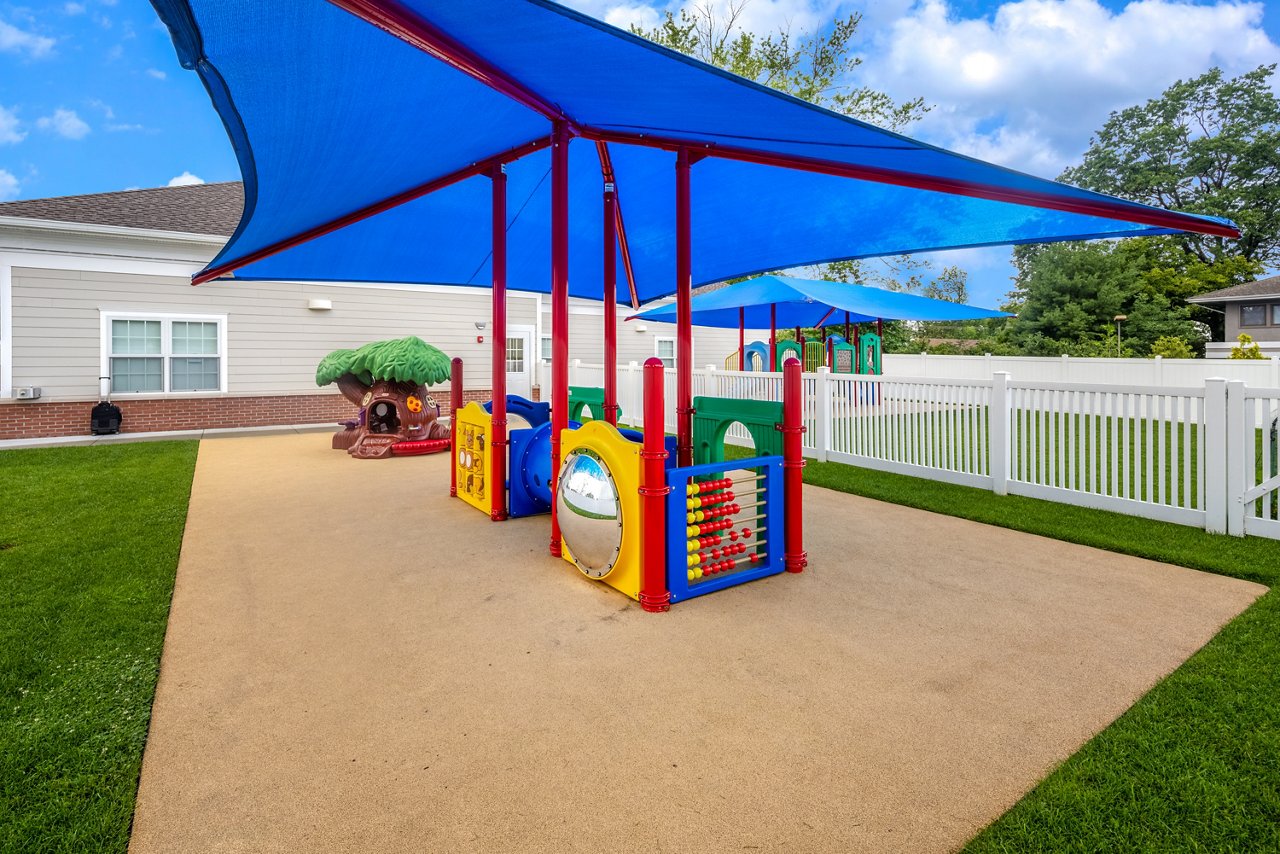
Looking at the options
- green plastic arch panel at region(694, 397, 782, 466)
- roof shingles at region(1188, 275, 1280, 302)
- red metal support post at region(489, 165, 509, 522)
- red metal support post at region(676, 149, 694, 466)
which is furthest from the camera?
roof shingles at region(1188, 275, 1280, 302)

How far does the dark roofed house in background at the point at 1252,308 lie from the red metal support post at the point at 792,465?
26.7 meters

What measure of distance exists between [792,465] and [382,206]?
162 inches

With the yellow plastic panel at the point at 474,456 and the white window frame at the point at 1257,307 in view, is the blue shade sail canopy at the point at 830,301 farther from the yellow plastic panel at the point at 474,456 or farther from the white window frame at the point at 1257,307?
the white window frame at the point at 1257,307

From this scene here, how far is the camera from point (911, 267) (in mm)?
26219

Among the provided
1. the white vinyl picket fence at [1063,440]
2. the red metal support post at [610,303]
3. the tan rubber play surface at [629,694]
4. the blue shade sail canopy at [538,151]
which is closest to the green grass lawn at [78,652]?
the tan rubber play surface at [629,694]

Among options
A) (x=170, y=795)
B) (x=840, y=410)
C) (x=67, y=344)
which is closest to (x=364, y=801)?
(x=170, y=795)

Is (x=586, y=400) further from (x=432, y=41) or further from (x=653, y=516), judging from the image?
(x=432, y=41)

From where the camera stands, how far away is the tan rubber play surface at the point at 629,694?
6.13 feet

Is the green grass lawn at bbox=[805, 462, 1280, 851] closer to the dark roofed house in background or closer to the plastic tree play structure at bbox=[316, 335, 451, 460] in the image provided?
the plastic tree play structure at bbox=[316, 335, 451, 460]

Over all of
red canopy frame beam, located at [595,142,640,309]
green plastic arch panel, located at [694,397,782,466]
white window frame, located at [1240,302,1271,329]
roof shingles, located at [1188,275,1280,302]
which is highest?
roof shingles, located at [1188,275,1280,302]

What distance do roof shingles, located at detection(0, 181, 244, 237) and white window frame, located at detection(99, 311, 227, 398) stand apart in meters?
1.51

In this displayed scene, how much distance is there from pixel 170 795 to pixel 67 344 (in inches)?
485

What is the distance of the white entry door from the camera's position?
15352 mm

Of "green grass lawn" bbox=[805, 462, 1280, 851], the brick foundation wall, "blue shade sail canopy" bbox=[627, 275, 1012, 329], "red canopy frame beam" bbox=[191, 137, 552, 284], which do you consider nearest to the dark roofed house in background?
"blue shade sail canopy" bbox=[627, 275, 1012, 329]
